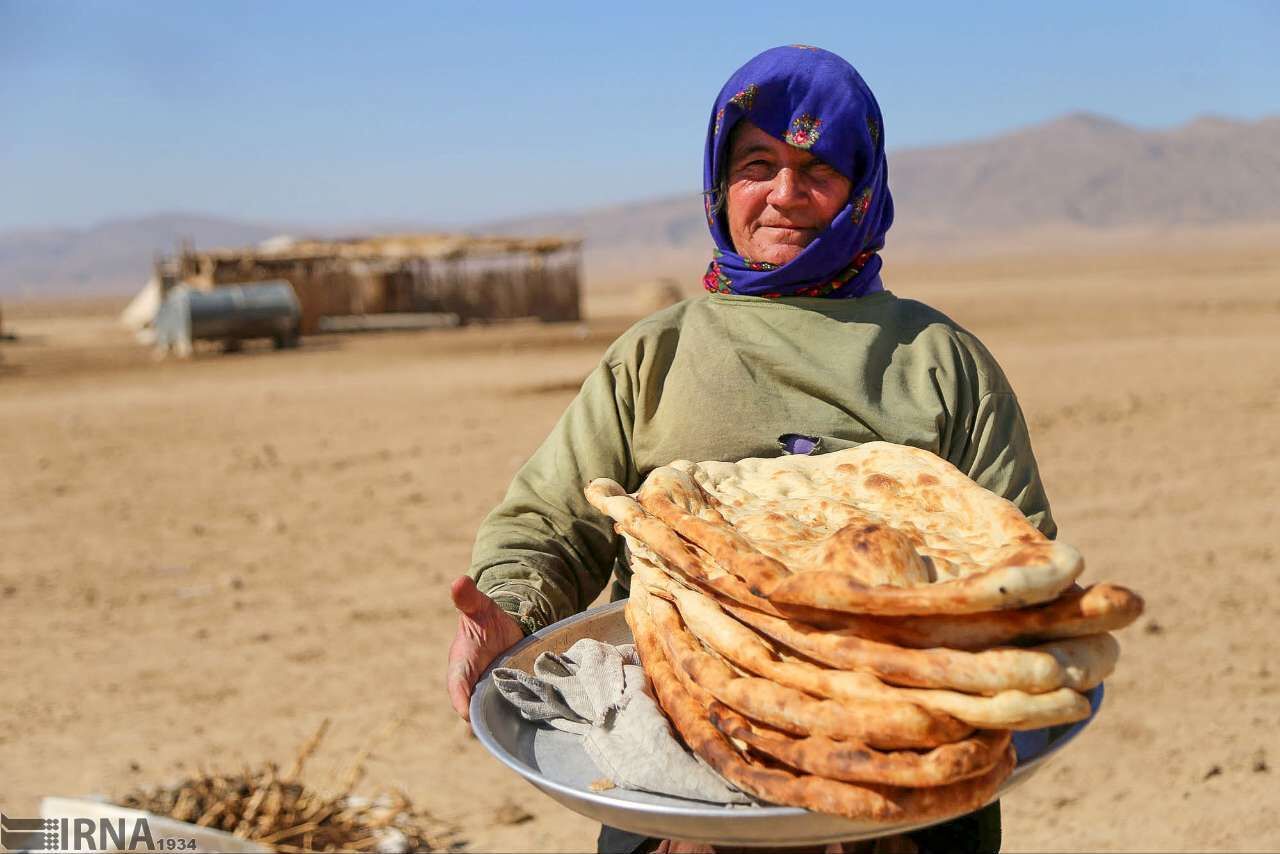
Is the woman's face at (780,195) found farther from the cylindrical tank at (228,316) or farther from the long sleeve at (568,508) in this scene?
the cylindrical tank at (228,316)

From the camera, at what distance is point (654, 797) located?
1446 millimetres

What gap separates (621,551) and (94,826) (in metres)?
2.09

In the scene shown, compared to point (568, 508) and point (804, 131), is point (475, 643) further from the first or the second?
point (804, 131)

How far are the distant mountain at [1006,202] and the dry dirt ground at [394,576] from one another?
275 ft

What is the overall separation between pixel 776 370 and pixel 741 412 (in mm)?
102

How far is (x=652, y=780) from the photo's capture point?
1.46 metres

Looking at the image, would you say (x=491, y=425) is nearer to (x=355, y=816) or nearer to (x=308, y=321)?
(x=355, y=816)

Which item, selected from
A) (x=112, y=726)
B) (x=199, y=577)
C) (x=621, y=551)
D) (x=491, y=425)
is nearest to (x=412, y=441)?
(x=491, y=425)

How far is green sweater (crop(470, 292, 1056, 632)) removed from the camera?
6.66ft

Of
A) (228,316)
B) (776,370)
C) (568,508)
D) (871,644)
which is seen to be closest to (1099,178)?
(228,316)

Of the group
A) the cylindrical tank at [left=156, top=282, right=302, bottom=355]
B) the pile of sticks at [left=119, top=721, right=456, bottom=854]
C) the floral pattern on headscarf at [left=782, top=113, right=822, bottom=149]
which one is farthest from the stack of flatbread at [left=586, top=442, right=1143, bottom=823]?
the cylindrical tank at [left=156, top=282, right=302, bottom=355]

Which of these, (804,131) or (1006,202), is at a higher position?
(1006,202)

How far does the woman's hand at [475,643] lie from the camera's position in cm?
180

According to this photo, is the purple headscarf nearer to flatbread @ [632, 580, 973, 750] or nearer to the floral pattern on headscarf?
the floral pattern on headscarf
